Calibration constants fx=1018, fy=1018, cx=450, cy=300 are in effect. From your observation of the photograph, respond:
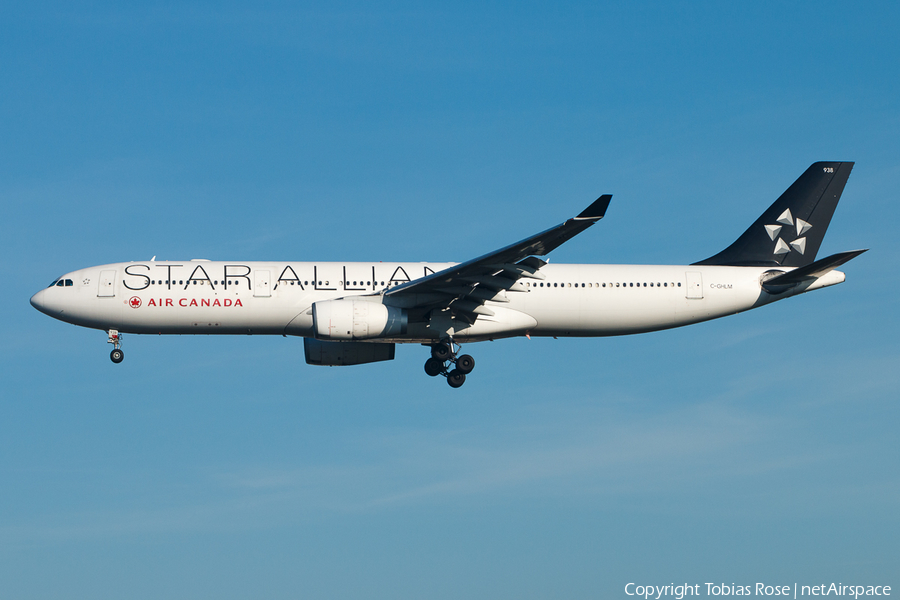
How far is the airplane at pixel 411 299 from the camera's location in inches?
1273

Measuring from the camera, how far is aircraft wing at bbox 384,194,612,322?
3020 cm

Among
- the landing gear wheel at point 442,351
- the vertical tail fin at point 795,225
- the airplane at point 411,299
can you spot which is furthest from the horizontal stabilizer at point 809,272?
the landing gear wheel at point 442,351

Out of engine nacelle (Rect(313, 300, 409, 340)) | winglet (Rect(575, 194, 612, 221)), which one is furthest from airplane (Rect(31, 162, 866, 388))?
winglet (Rect(575, 194, 612, 221))

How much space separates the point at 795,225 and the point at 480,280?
534 inches

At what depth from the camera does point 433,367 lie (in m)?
35.0

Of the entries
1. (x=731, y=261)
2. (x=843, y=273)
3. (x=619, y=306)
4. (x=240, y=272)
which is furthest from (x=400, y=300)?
(x=843, y=273)

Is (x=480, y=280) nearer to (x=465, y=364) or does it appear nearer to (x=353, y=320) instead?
(x=465, y=364)

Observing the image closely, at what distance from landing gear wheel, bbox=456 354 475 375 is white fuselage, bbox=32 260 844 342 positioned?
0.71 m

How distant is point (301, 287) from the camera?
33344mm

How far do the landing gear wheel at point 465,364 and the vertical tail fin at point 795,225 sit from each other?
31.9ft

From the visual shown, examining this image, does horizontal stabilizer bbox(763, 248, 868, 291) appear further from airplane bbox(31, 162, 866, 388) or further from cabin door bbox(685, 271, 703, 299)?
cabin door bbox(685, 271, 703, 299)

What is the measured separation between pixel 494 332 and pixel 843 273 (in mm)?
12518

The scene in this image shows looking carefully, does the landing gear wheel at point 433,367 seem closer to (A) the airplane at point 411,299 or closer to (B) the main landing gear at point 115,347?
(A) the airplane at point 411,299

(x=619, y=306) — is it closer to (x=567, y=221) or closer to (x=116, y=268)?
(x=567, y=221)
